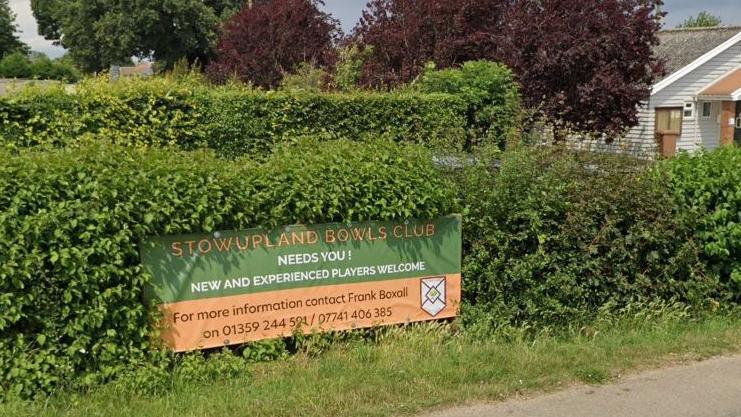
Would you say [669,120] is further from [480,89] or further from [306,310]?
[306,310]

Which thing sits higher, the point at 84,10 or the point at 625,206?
the point at 84,10

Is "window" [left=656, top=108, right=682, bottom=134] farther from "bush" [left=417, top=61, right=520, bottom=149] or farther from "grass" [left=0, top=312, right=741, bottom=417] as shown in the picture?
"grass" [left=0, top=312, right=741, bottom=417]

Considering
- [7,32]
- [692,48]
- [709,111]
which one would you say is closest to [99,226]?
[709,111]

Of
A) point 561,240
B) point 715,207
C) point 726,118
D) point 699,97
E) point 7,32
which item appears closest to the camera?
point 561,240

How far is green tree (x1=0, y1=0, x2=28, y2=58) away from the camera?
2950 inches

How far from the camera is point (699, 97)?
23.4m

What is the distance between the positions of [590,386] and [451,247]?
144 centimetres

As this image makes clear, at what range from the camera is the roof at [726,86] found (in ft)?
75.5

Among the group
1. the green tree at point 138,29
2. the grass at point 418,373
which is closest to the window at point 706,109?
the grass at point 418,373

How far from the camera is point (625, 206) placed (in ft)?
19.4

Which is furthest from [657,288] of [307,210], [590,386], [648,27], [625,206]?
[648,27]

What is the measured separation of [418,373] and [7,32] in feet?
273

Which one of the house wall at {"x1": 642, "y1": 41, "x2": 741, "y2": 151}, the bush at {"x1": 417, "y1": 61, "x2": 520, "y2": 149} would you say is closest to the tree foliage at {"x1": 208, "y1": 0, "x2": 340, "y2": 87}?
the bush at {"x1": 417, "y1": 61, "x2": 520, "y2": 149}

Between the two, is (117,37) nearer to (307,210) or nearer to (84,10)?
(84,10)
